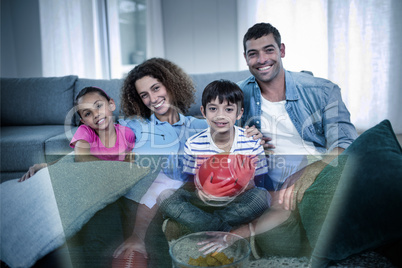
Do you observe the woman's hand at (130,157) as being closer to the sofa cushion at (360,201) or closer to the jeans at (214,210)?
the jeans at (214,210)

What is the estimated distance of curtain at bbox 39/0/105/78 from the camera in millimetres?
2533

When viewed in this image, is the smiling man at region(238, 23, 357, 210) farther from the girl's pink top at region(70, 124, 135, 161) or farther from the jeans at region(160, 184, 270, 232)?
the girl's pink top at region(70, 124, 135, 161)

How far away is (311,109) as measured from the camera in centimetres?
109

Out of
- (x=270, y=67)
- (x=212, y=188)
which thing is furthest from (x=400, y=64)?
(x=212, y=188)

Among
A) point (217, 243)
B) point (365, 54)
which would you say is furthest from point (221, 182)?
point (365, 54)

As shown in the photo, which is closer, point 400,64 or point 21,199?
point 21,199

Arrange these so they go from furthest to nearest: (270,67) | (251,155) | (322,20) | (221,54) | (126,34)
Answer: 1. (126,34)
2. (221,54)
3. (322,20)
4. (270,67)
5. (251,155)

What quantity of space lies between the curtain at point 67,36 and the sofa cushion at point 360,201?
243 centimetres

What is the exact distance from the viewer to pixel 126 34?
3037mm

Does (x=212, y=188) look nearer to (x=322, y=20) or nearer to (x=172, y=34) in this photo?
(x=322, y=20)

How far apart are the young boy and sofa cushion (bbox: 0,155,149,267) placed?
14cm

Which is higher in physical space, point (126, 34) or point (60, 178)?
point (126, 34)

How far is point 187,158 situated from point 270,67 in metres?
0.41

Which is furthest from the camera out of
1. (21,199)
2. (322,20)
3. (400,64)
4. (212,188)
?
(400,64)
